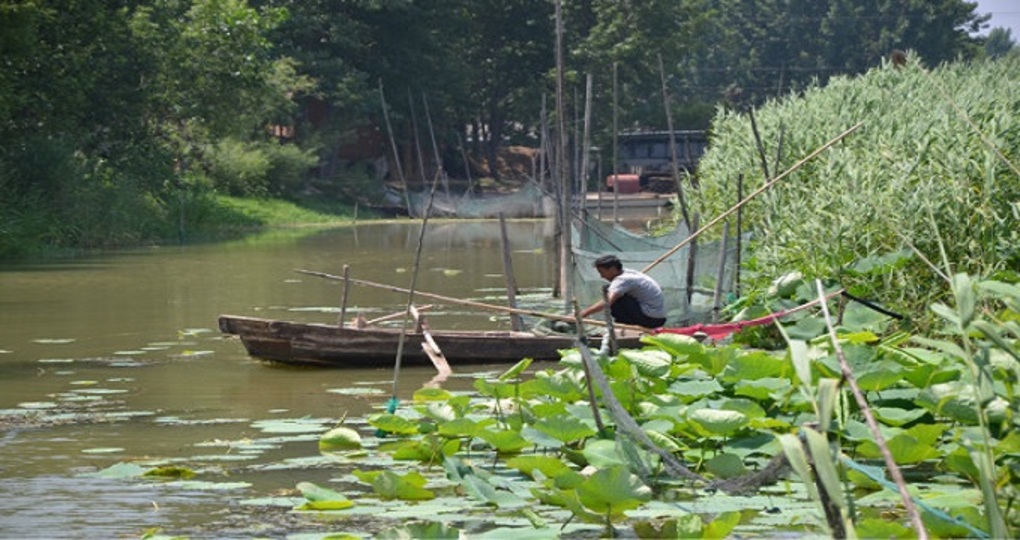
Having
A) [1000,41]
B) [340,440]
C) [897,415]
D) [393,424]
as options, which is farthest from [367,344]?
Result: [1000,41]

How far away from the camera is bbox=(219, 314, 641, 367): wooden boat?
11.9m

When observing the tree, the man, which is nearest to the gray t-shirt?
the man

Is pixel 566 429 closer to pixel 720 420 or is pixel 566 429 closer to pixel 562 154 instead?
pixel 720 420

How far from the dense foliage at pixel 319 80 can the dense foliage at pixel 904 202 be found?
354 inches

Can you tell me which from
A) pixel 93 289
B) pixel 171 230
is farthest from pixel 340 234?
pixel 93 289

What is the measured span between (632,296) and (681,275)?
7.40 ft

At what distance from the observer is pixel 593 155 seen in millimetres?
50312

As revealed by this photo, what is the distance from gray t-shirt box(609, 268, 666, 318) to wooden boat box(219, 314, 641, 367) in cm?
53

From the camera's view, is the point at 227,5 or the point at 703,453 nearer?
the point at 703,453

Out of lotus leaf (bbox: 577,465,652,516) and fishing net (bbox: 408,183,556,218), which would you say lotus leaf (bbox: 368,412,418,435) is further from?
fishing net (bbox: 408,183,556,218)

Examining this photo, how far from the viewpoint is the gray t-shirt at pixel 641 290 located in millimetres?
11750

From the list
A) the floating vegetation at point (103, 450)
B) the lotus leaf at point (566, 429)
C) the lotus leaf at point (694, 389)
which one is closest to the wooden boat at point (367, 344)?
the floating vegetation at point (103, 450)

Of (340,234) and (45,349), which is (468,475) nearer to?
(45,349)

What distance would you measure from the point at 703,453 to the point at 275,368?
19.3 ft
